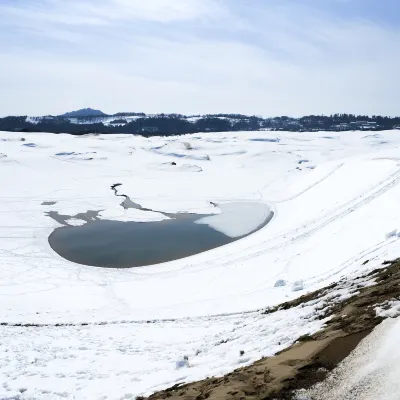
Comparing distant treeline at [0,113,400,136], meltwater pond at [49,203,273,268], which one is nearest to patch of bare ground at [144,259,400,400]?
meltwater pond at [49,203,273,268]

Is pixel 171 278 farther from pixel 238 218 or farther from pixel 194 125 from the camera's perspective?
pixel 194 125

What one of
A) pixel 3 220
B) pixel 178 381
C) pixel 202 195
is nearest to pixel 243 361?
pixel 178 381

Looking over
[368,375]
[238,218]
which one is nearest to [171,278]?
[238,218]

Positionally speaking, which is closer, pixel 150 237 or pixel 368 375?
pixel 368 375

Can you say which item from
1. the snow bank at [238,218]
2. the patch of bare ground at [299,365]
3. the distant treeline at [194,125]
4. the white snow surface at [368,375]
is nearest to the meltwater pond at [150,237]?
the snow bank at [238,218]

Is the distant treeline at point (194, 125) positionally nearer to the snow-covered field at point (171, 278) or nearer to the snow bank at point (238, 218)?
the snow-covered field at point (171, 278)

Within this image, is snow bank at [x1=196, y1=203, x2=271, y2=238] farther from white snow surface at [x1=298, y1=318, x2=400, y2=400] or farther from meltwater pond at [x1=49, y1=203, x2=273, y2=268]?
white snow surface at [x1=298, y1=318, x2=400, y2=400]

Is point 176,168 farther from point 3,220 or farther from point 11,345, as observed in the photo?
point 11,345
